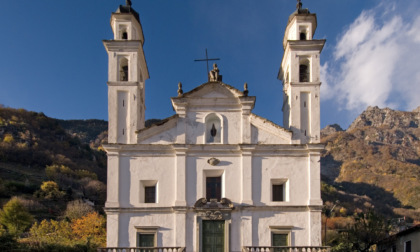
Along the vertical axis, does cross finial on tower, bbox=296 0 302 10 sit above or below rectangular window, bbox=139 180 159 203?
above

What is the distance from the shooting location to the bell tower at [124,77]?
24.7 meters

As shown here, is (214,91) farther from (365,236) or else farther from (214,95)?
(365,236)

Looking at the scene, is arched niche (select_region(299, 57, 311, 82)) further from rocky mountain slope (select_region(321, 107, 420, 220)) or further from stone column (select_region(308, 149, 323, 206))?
rocky mountain slope (select_region(321, 107, 420, 220))

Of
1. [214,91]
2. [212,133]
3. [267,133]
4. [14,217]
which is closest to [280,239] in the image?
[267,133]

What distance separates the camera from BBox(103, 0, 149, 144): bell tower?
24.7m

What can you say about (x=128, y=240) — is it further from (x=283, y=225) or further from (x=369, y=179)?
(x=369, y=179)

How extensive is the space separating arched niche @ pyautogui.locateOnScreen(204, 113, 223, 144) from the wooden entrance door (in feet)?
13.9

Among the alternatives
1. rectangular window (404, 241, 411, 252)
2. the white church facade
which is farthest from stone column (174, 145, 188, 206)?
rectangular window (404, 241, 411, 252)

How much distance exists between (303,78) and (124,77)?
9909 millimetres

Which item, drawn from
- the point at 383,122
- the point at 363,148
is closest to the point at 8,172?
the point at 363,148

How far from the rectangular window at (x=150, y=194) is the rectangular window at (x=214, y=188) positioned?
110 inches

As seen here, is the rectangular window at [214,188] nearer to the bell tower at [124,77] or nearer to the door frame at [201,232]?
the door frame at [201,232]

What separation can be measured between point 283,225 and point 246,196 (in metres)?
2.34

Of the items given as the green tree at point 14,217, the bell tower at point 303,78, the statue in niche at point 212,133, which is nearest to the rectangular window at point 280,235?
the bell tower at point 303,78
